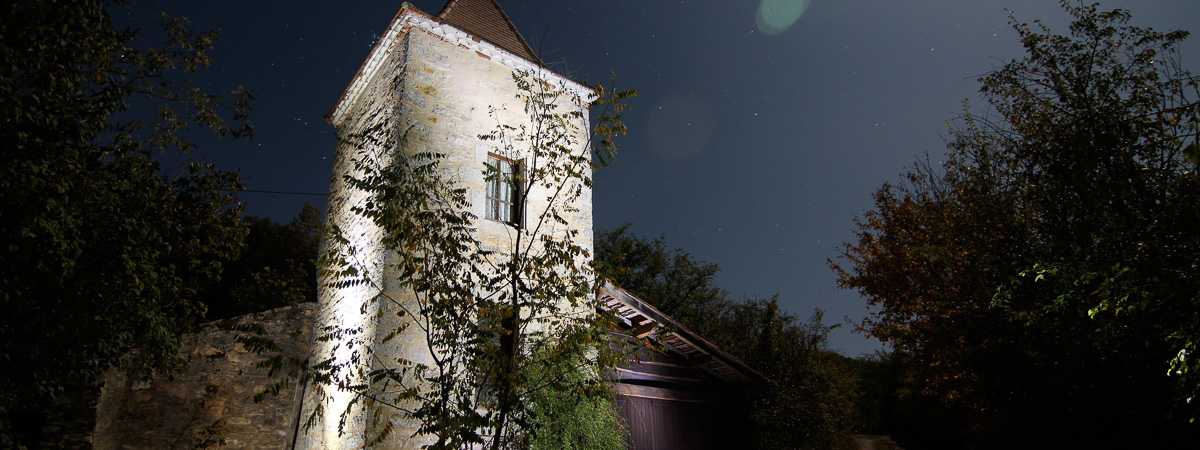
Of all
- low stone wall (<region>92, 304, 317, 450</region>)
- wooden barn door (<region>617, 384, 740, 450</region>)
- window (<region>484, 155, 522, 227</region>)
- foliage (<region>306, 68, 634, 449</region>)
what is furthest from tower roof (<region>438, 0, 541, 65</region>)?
wooden barn door (<region>617, 384, 740, 450</region>)

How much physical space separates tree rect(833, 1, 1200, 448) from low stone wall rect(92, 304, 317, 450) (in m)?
10.7

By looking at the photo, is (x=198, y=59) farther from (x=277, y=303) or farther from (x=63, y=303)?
(x=277, y=303)

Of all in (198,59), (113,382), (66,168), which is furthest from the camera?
(113,382)

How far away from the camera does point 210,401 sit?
349 inches

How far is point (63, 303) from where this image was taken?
6531 millimetres

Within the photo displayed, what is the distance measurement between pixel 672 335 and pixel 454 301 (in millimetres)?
6753

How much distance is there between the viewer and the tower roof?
10062 mm

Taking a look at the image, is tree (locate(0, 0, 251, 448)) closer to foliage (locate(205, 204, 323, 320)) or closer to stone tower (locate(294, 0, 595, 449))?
stone tower (locate(294, 0, 595, 449))

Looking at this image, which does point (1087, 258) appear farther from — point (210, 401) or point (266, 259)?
point (266, 259)

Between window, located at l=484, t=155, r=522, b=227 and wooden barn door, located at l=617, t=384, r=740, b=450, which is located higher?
window, located at l=484, t=155, r=522, b=227

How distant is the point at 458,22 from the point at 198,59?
12.8ft

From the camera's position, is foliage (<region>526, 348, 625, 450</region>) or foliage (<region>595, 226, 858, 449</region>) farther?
foliage (<region>595, 226, 858, 449</region>)

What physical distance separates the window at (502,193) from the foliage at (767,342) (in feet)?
5.87

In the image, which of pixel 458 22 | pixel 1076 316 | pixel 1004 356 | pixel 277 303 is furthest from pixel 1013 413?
pixel 277 303
